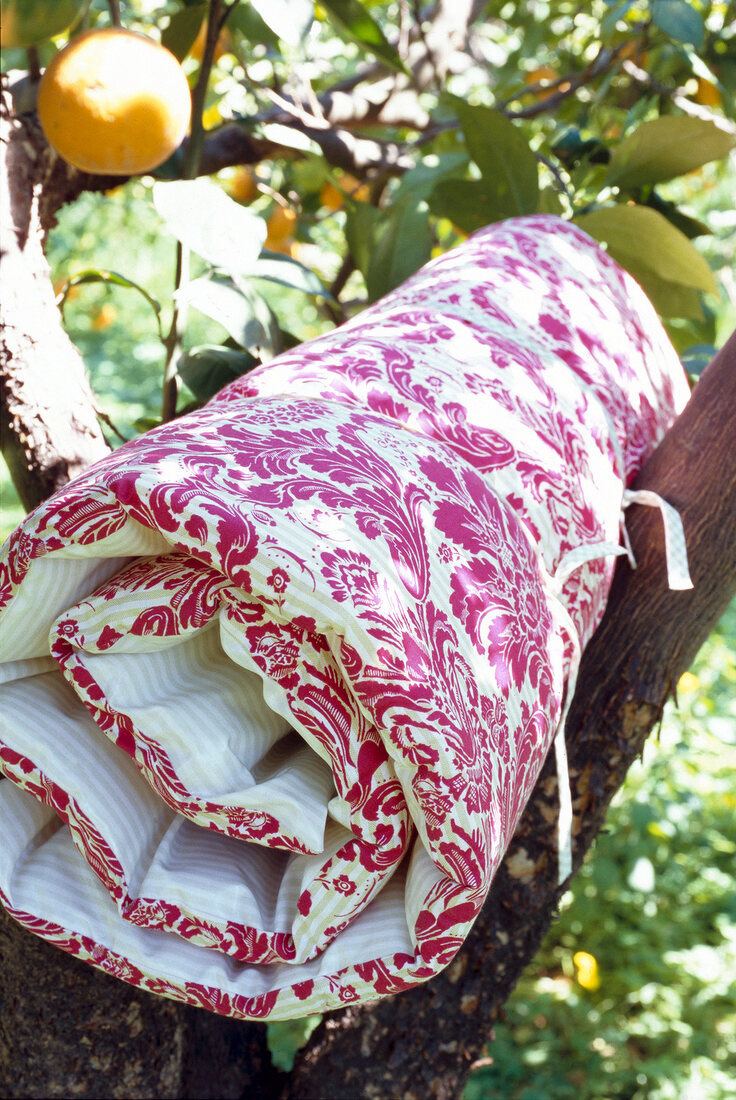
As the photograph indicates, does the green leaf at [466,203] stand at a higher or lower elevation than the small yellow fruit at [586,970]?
higher

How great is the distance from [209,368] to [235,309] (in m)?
0.07

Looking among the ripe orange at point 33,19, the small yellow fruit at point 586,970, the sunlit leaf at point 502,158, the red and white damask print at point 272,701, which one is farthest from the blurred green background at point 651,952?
the red and white damask print at point 272,701

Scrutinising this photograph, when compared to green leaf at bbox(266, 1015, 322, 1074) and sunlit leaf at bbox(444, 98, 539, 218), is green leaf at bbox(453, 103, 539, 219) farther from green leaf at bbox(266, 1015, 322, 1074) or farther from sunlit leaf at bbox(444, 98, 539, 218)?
green leaf at bbox(266, 1015, 322, 1074)

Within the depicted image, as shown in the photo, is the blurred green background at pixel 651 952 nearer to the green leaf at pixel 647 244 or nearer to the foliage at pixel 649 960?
the foliage at pixel 649 960

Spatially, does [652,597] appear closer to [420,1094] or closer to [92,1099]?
[420,1094]

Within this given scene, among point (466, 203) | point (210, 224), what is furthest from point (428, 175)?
point (210, 224)

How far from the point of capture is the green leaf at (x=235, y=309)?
79cm

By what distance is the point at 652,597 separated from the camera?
30.4 inches

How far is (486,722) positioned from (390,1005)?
430 mm

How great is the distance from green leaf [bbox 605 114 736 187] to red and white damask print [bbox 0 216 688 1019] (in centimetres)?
57

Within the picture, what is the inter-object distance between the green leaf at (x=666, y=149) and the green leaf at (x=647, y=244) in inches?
2.6

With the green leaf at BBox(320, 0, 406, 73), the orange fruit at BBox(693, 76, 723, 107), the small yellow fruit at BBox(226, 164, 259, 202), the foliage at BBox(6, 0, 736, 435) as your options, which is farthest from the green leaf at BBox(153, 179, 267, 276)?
the orange fruit at BBox(693, 76, 723, 107)

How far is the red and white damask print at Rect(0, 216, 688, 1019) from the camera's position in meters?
0.41

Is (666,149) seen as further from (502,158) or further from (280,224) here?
(280,224)
